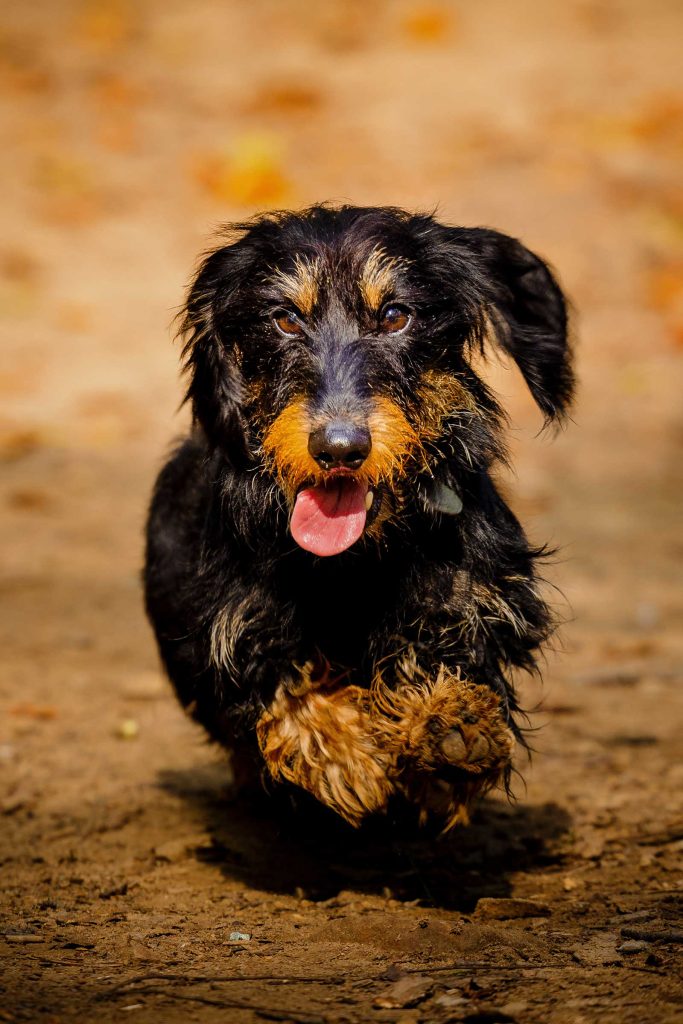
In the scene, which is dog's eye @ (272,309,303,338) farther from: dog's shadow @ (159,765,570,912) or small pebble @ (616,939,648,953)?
small pebble @ (616,939,648,953)

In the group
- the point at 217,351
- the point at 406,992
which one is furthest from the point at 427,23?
the point at 406,992

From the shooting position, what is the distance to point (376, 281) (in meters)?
3.69

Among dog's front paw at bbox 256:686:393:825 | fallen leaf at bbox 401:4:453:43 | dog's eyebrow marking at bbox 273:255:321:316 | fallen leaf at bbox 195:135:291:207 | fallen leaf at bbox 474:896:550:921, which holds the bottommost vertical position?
fallen leaf at bbox 474:896:550:921

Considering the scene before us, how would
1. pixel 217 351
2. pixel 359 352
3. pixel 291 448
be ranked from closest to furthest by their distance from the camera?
pixel 291 448 < pixel 359 352 < pixel 217 351

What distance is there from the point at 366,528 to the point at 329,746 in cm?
69

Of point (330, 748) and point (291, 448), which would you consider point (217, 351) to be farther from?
point (330, 748)

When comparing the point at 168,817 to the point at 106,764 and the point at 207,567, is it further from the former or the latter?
the point at 207,567

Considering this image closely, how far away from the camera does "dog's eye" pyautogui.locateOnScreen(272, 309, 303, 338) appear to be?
3.73m

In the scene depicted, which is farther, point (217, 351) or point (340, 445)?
point (217, 351)

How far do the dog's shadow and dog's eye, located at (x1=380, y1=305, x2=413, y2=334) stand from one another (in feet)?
4.98

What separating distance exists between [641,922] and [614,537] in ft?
17.1

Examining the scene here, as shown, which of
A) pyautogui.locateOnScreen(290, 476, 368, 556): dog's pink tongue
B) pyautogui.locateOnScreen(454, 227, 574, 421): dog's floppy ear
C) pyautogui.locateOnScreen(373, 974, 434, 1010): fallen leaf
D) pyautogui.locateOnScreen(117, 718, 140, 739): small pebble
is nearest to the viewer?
pyautogui.locateOnScreen(373, 974, 434, 1010): fallen leaf

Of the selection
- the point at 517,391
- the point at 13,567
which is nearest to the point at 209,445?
the point at 13,567

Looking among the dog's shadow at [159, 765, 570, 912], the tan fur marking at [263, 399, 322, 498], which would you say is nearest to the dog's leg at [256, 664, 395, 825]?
the dog's shadow at [159, 765, 570, 912]
